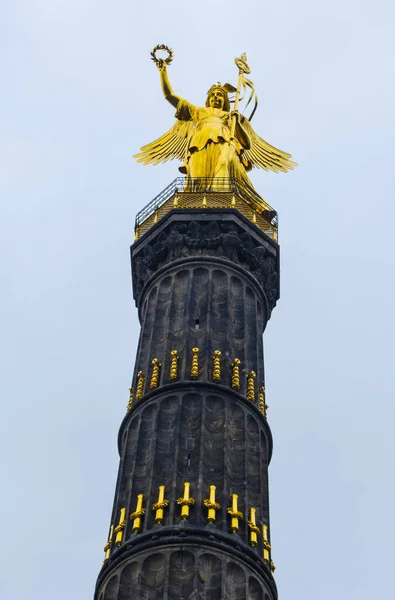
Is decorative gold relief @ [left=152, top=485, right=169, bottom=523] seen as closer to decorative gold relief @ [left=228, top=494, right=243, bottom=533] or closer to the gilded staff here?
decorative gold relief @ [left=228, top=494, right=243, bottom=533]

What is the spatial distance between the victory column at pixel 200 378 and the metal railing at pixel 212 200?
0.23ft

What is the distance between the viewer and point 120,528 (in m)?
35.0

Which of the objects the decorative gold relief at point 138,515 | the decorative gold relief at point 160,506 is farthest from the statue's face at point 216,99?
the decorative gold relief at point 138,515

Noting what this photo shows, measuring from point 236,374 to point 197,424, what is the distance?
2.90 meters

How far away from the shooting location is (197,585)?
32.3 meters

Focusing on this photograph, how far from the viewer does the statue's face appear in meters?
53.4

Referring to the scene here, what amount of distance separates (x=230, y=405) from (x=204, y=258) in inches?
307

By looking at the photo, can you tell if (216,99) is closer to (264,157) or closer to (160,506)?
(264,157)

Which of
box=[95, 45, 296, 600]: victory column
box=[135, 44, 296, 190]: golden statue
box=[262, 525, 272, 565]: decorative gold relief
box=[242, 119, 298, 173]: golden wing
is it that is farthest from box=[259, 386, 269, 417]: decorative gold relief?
box=[242, 119, 298, 173]: golden wing

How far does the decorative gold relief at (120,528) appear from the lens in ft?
114

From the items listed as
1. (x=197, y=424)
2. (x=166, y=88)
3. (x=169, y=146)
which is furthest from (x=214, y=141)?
(x=197, y=424)

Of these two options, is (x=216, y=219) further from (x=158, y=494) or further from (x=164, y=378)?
(x=158, y=494)

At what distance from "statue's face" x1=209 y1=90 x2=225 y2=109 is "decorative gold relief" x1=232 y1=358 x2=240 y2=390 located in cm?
1709

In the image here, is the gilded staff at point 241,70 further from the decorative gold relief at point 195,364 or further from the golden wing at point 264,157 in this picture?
the decorative gold relief at point 195,364
